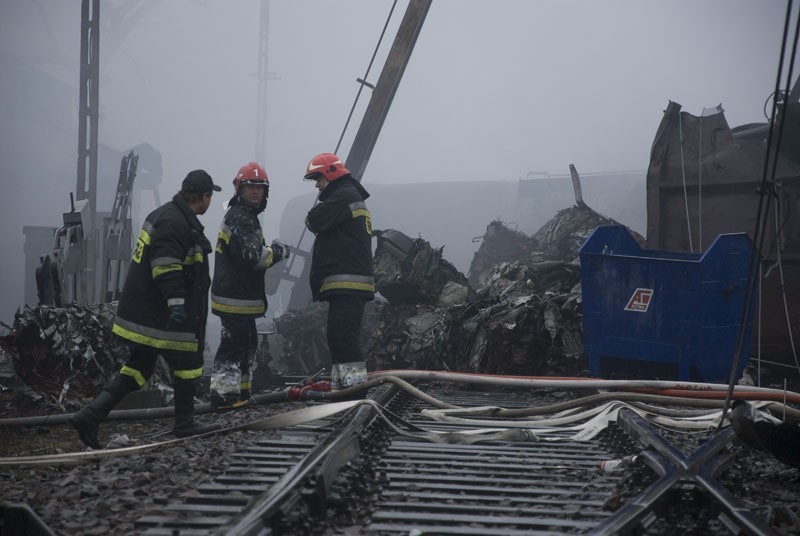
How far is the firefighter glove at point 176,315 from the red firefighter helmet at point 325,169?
76.3 inches

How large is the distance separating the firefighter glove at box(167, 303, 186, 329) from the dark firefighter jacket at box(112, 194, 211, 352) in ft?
0.13

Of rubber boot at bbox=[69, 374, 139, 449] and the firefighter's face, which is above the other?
the firefighter's face

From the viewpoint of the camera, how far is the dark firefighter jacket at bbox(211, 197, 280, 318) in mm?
5793

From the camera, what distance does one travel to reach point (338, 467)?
3.05 meters

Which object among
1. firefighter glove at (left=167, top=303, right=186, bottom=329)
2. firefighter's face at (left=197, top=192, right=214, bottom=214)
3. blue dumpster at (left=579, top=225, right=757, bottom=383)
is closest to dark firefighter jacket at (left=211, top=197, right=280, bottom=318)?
firefighter's face at (left=197, top=192, right=214, bottom=214)

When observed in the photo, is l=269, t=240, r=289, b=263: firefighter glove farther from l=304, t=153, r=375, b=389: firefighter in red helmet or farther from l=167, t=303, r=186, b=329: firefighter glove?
l=167, t=303, r=186, b=329: firefighter glove

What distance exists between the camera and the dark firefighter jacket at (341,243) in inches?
231

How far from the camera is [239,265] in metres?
5.86

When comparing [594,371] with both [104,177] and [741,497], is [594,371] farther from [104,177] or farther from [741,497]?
[104,177]

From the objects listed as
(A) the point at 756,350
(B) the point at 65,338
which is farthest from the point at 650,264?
(B) the point at 65,338

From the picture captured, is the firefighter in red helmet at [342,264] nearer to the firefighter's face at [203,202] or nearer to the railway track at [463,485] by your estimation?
the firefighter's face at [203,202]

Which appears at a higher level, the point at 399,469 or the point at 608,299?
the point at 608,299

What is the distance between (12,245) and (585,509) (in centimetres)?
2572

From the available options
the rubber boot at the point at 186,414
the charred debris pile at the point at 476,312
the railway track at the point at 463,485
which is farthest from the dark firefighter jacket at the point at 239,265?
the charred debris pile at the point at 476,312
